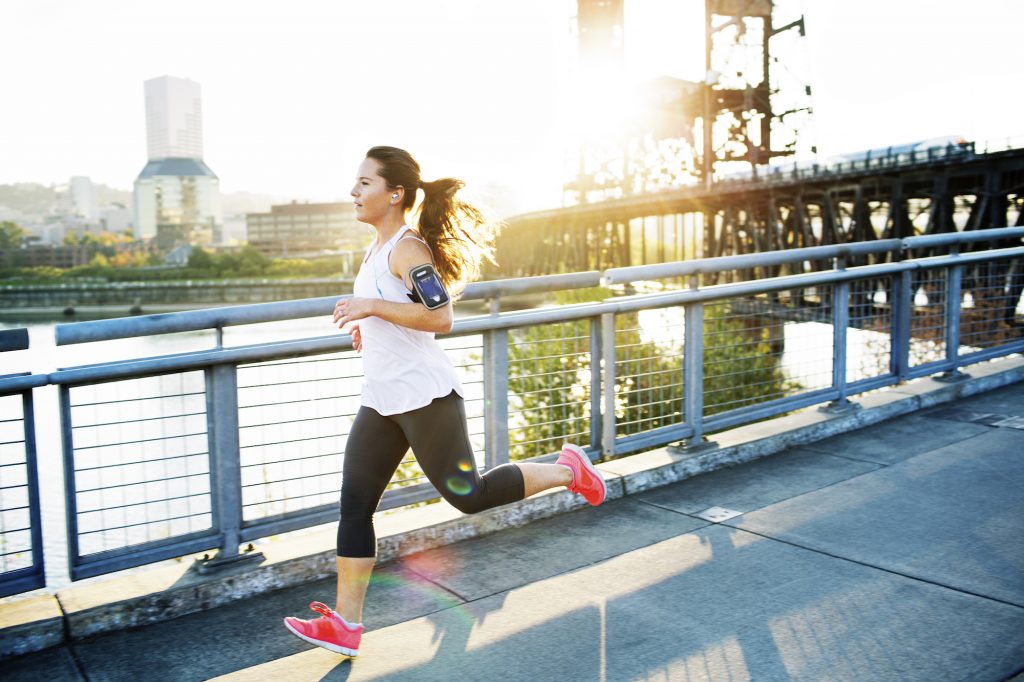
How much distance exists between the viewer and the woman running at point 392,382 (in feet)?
10.4

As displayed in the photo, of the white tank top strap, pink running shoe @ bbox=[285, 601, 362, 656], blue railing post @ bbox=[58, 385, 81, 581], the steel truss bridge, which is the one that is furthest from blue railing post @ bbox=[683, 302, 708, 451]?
the steel truss bridge

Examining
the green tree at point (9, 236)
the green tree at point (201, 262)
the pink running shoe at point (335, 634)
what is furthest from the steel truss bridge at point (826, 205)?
the green tree at point (9, 236)

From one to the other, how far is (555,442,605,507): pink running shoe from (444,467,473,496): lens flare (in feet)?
2.24

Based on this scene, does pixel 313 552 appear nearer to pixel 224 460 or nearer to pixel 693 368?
pixel 224 460

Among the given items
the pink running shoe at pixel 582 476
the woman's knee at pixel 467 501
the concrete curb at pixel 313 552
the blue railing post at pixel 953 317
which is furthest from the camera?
the blue railing post at pixel 953 317

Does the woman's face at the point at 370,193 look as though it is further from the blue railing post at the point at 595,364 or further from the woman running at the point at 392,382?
the blue railing post at the point at 595,364

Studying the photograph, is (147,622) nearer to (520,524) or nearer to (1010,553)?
(520,524)

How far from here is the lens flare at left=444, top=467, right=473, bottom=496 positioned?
326cm

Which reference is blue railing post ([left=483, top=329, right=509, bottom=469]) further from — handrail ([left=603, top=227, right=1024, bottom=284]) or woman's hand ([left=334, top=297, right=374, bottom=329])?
woman's hand ([left=334, top=297, right=374, bottom=329])

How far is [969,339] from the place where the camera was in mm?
8117

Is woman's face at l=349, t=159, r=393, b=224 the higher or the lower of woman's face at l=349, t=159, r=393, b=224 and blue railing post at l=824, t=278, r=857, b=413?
the higher

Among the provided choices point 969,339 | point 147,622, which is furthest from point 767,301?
point 147,622

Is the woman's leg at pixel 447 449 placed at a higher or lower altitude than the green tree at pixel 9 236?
lower

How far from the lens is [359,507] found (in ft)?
10.6
